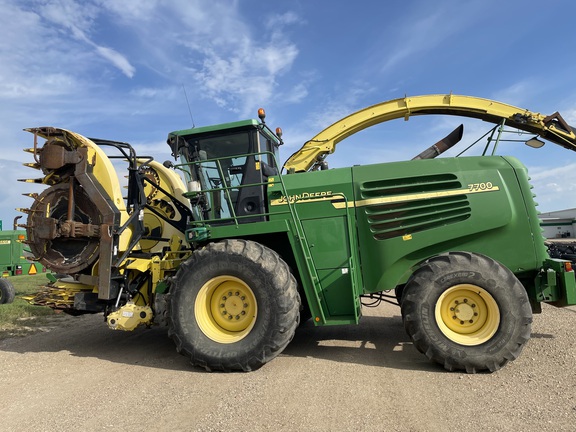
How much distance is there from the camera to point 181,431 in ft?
10.5

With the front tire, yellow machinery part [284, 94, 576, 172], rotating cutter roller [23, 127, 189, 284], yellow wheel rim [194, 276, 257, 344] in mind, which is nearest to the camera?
the front tire

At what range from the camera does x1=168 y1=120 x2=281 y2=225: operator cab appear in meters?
5.37

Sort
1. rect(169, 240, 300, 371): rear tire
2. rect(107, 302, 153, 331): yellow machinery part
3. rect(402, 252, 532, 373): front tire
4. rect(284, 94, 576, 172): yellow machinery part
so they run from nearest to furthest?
1. rect(402, 252, 532, 373): front tire
2. rect(169, 240, 300, 371): rear tire
3. rect(107, 302, 153, 331): yellow machinery part
4. rect(284, 94, 576, 172): yellow machinery part

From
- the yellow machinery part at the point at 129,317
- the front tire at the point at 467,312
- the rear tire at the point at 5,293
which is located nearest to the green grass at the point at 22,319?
the rear tire at the point at 5,293

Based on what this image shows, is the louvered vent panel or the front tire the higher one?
the louvered vent panel

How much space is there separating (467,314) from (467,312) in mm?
22

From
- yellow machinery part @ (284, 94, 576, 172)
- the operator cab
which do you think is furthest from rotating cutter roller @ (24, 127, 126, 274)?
yellow machinery part @ (284, 94, 576, 172)

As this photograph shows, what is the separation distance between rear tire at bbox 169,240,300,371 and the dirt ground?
0.25 meters

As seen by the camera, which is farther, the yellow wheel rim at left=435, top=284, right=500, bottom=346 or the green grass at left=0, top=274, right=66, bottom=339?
the green grass at left=0, top=274, right=66, bottom=339

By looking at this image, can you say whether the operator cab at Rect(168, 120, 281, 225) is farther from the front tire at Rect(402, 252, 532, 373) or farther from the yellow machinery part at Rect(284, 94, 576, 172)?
the front tire at Rect(402, 252, 532, 373)

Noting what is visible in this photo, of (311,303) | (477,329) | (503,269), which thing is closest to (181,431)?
(311,303)

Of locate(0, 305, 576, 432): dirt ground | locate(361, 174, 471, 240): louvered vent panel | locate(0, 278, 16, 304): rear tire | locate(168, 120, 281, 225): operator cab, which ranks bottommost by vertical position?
locate(0, 305, 576, 432): dirt ground

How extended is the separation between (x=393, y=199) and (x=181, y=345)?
309 centimetres

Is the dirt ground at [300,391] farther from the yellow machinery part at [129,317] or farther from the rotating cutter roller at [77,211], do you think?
the rotating cutter roller at [77,211]
